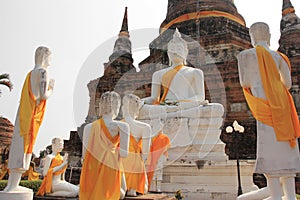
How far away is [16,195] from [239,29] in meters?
15.8

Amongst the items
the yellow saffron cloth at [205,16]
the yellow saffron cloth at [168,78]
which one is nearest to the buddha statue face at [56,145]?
the yellow saffron cloth at [168,78]

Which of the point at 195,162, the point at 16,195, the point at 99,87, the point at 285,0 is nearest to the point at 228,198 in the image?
the point at 195,162

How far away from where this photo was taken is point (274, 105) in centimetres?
349

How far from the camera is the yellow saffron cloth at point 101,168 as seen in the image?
3352 millimetres

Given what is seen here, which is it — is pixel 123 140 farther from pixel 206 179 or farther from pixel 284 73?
pixel 206 179

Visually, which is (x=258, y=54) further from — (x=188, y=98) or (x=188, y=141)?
(x=188, y=98)

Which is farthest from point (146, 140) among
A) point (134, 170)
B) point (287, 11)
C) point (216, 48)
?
point (287, 11)

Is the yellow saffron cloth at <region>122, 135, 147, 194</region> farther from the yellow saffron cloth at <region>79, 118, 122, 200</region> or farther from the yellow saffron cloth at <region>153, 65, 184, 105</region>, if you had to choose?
the yellow saffron cloth at <region>153, 65, 184, 105</region>

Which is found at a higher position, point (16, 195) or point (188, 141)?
point (188, 141)

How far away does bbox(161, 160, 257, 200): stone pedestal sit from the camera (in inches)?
225

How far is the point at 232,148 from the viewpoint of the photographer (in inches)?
419

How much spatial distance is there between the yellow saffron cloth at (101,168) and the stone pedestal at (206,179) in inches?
108

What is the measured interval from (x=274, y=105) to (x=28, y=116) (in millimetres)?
3422

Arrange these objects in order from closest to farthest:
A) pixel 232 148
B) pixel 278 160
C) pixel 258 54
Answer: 1. pixel 278 160
2. pixel 258 54
3. pixel 232 148
